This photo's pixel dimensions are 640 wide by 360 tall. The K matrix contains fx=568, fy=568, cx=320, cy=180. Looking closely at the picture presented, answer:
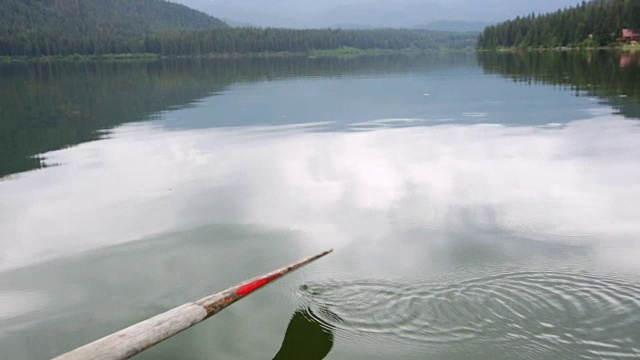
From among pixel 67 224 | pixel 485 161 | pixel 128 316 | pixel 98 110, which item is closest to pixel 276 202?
pixel 67 224

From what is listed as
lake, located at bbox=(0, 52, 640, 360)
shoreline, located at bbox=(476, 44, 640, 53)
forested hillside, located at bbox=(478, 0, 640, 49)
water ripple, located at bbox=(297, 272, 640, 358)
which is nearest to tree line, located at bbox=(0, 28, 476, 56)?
→ shoreline, located at bbox=(476, 44, 640, 53)

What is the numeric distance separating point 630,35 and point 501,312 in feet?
347

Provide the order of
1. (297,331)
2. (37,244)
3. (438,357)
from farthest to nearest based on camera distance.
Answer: (37,244) < (297,331) < (438,357)

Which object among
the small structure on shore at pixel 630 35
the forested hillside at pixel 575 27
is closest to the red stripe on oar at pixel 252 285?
the small structure on shore at pixel 630 35

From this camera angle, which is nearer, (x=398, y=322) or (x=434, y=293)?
(x=398, y=322)

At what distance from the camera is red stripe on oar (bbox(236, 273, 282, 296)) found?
6578 mm

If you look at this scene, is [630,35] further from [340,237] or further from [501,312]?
[501,312]

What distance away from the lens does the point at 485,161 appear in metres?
15.8

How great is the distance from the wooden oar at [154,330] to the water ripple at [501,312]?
5.19 feet

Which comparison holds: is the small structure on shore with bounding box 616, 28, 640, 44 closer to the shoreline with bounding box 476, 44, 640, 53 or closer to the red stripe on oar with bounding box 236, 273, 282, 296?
the shoreline with bounding box 476, 44, 640, 53

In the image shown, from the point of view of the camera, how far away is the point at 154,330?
5695 mm

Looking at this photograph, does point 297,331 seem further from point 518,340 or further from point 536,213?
point 536,213

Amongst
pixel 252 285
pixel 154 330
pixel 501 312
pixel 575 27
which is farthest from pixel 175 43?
pixel 154 330

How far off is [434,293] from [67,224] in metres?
7.93
